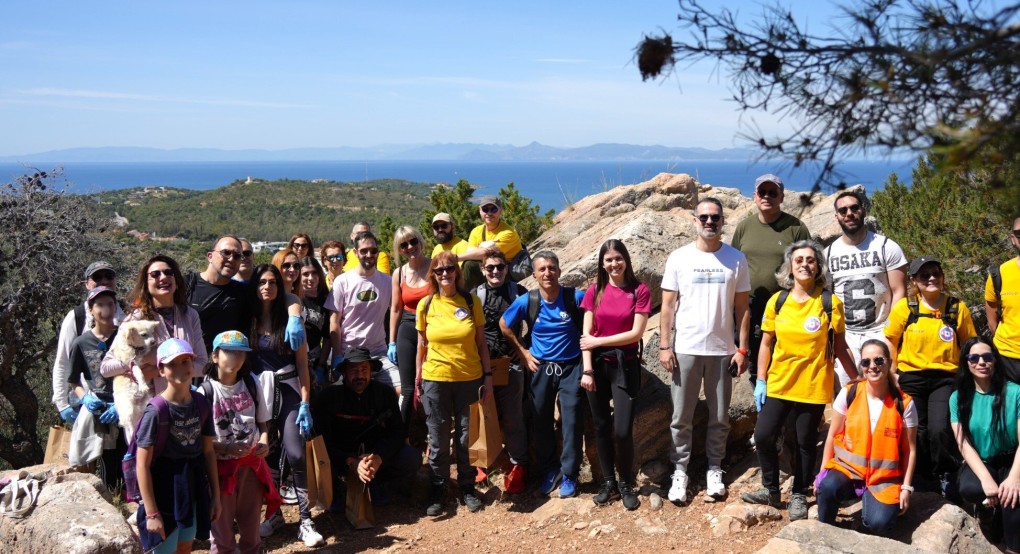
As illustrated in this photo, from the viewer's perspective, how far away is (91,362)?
19.7 ft

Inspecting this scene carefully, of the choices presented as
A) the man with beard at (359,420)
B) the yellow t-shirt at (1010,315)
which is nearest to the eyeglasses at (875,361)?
the yellow t-shirt at (1010,315)

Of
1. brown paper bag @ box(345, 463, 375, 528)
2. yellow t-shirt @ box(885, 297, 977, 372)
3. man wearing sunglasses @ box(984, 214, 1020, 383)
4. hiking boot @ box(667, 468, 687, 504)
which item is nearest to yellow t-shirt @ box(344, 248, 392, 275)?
brown paper bag @ box(345, 463, 375, 528)

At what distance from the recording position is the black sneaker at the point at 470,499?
6.96 m

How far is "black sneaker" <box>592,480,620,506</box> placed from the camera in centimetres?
665

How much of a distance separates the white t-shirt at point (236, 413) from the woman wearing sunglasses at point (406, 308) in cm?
162

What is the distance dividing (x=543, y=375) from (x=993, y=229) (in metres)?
5.84

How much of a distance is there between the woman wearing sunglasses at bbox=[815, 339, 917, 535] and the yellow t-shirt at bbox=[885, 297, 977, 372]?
43 cm

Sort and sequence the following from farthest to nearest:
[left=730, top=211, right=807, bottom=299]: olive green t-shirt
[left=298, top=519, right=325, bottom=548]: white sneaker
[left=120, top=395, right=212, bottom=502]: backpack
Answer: [left=730, top=211, right=807, bottom=299]: olive green t-shirt < [left=298, top=519, right=325, bottom=548]: white sneaker < [left=120, top=395, right=212, bottom=502]: backpack

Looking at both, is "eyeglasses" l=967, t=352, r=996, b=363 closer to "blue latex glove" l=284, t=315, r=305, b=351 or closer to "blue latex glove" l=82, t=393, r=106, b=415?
"blue latex glove" l=284, t=315, r=305, b=351

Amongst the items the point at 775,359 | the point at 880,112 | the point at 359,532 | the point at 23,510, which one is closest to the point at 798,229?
the point at 775,359

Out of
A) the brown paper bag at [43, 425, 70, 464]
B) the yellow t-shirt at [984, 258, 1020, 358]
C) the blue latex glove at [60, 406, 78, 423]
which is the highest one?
the yellow t-shirt at [984, 258, 1020, 358]

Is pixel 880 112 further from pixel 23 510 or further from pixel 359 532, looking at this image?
pixel 23 510

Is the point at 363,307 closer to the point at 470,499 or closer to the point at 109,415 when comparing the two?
the point at 470,499

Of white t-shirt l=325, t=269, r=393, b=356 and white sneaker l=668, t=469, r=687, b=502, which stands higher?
white t-shirt l=325, t=269, r=393, b=356
